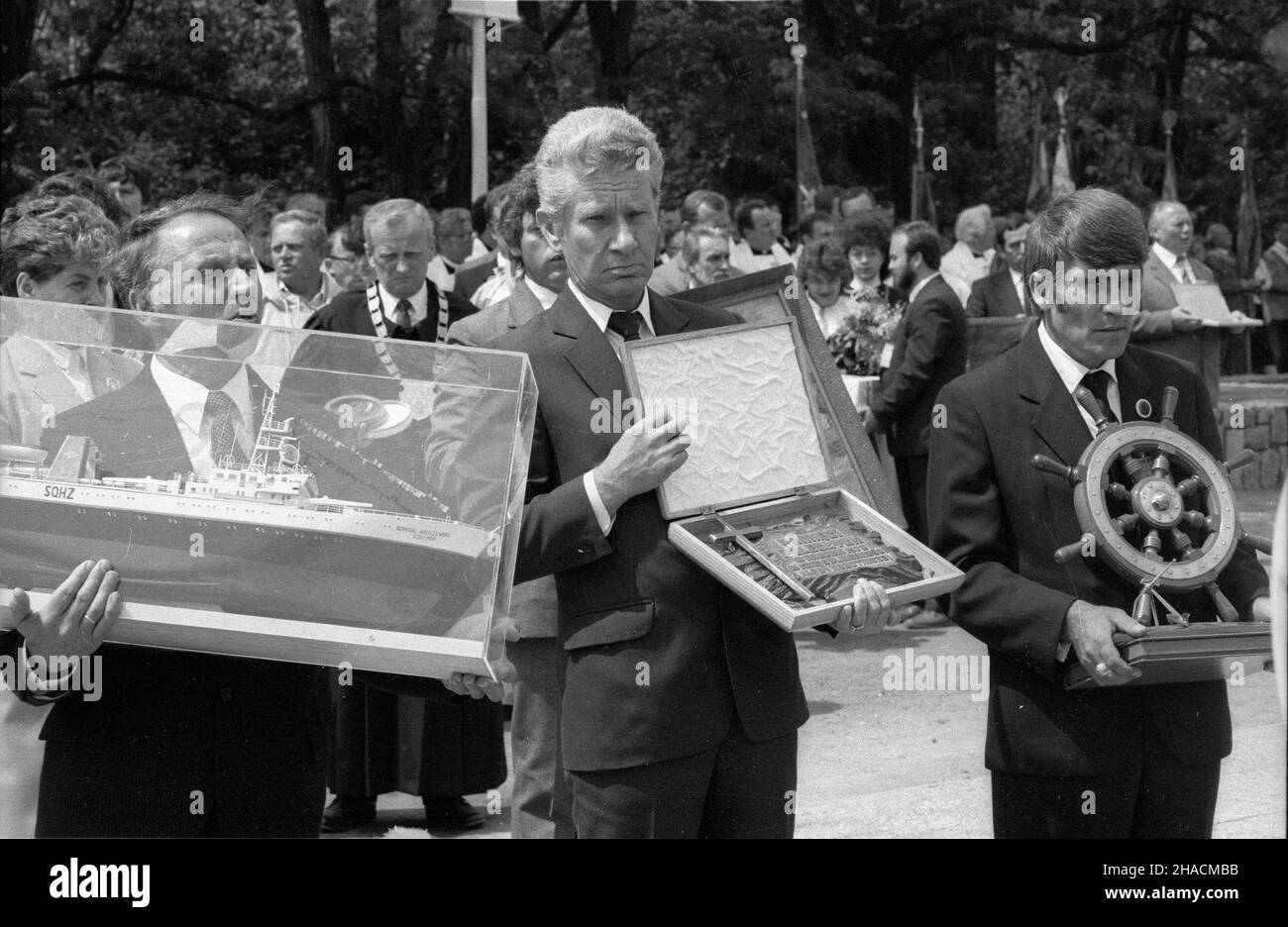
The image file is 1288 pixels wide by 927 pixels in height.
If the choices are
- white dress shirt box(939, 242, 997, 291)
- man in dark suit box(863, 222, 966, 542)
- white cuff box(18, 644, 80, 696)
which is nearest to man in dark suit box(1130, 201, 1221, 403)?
man in dark suit box(863, 222, 966, 542)

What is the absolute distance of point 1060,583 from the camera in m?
3.41

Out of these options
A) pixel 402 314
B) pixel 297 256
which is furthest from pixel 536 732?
pixel 297 256

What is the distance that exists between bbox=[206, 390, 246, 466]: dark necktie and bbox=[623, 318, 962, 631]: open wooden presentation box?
798 millimetres

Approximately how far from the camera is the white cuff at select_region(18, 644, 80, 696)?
293 cm

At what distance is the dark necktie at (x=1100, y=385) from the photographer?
11.5ft

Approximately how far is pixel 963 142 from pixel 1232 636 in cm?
2300

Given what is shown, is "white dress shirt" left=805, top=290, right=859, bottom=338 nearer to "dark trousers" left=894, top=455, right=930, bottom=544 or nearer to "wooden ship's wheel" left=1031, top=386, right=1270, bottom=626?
"dark trousers" left=894, top=455, right=930, bottom=544

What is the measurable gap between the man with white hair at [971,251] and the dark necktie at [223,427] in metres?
9.55

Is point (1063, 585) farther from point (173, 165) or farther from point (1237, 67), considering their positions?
point (1237, 67)

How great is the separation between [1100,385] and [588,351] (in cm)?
118

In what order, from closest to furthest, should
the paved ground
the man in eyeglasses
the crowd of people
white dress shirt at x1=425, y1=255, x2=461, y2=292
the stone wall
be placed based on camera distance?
the crowd of people
the paved ground
the man in eyeglasses
white dress shirt at x1=425, y1=255, x2=461, y2=292
the stone wall

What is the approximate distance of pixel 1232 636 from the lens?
306cm

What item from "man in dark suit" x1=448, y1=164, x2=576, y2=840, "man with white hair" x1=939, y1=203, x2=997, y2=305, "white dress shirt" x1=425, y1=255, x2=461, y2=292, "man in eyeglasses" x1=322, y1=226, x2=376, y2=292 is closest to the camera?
"man in dark suit" x1=448, y1=164, x2=576, y2=840
